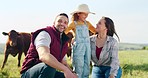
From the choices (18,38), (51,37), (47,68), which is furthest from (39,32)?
(18,38)

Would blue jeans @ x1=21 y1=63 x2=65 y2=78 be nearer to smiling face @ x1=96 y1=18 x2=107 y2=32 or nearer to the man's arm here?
the man's arm

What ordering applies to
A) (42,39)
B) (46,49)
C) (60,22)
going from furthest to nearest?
(60,22) → (42,39) → (46,49)

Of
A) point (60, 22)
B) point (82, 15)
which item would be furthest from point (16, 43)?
point (60, 22)

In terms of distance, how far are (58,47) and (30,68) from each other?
1.65 ft

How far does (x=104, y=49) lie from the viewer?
6270 mm

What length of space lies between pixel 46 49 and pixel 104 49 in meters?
2.02

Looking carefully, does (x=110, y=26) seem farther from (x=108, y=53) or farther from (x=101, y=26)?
(x=108, y=53)

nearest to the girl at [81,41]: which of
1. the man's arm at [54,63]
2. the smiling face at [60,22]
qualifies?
the smiling face at [60,22]

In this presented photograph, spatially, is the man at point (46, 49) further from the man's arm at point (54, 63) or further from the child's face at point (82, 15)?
the child's face at point (82, 15)

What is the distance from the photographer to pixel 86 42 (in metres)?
6.26

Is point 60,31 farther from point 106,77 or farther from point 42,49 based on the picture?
point 106,77

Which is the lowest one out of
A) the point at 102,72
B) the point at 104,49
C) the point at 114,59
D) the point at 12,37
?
the point at 12,37

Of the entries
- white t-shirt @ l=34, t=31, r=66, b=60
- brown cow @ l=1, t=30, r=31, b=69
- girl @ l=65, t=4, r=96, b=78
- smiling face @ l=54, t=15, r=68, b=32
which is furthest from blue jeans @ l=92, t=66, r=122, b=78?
brown cow @ l=1, t=30, r=31, b=69

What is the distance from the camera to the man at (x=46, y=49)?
4543 mm
